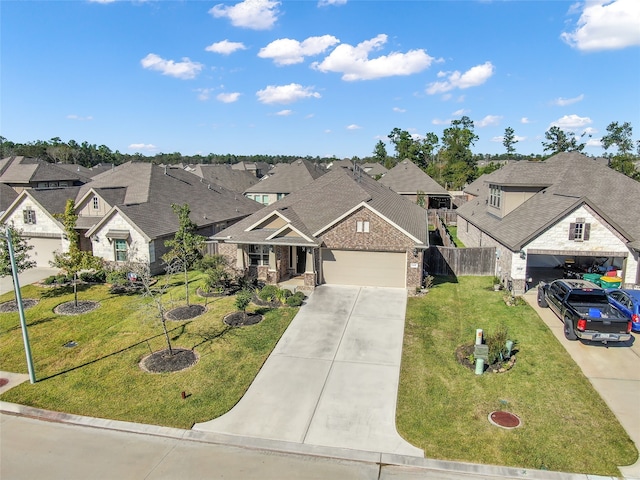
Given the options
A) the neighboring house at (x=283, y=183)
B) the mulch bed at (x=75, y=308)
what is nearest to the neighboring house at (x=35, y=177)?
the neighboring house at (x=283, y=183)

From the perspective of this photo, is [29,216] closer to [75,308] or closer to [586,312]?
[75,308]

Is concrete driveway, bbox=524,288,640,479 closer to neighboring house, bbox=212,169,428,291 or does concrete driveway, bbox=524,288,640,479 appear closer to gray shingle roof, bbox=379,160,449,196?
neighboring house, bbox=212,169,428,291

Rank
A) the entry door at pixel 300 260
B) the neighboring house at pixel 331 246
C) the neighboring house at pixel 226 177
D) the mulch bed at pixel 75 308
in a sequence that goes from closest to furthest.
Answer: the mulch bed at pixel 75 308 → the neighboring house at pixel 331 246 → the entry door at pixel 300 260 → the neighboring house at pixel 226 177

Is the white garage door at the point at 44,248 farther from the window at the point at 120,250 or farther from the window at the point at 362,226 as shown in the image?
the window at the point at 362,226

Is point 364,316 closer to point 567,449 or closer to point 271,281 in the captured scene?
point 271,281

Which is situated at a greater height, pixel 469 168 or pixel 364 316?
pixel 469 168

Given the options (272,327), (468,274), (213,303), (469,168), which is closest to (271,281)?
(213,303)
